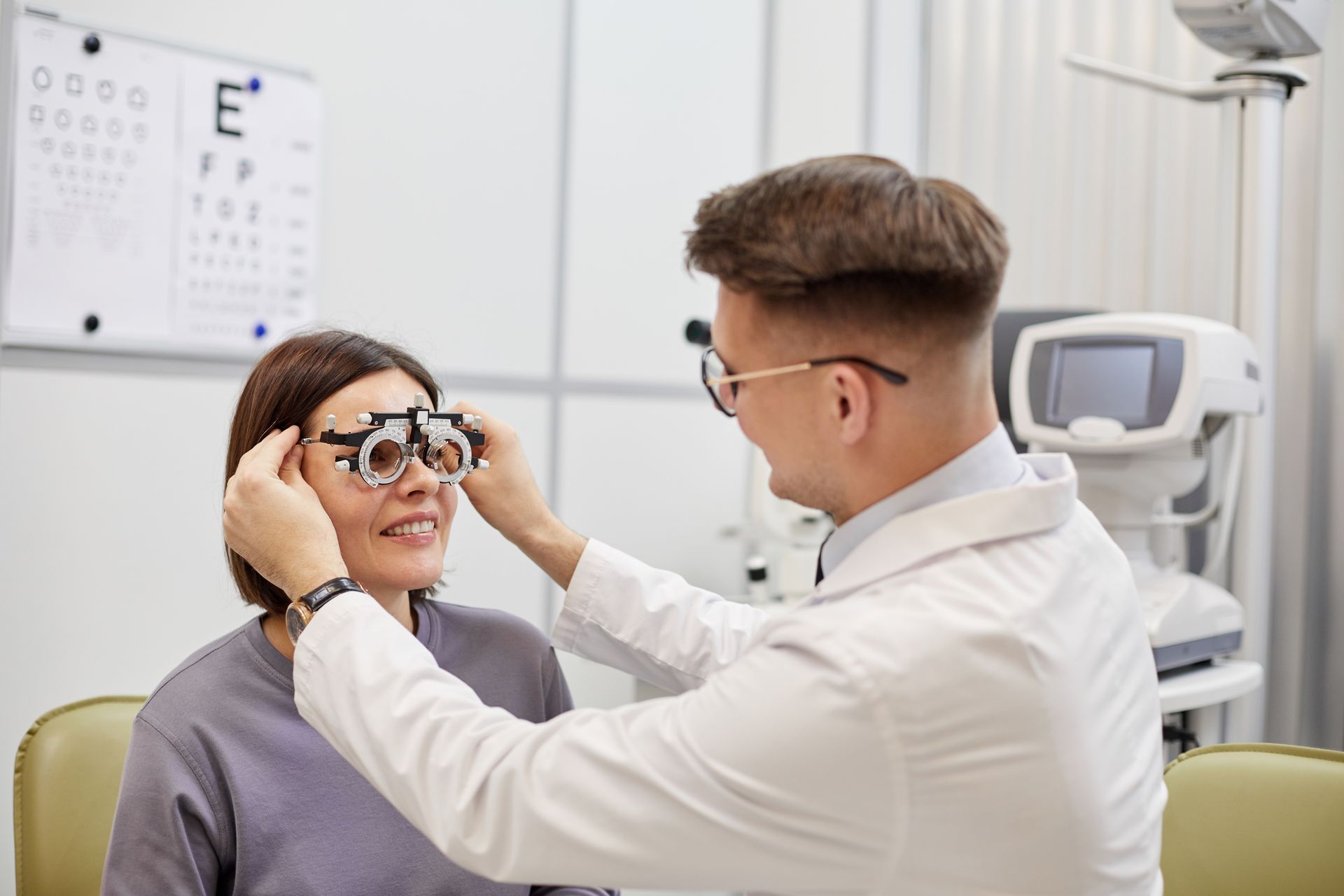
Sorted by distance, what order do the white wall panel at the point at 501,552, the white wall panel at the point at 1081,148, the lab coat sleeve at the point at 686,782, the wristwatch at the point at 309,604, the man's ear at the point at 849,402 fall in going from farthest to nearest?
the white wall panel at the point at 1081,148, the white wall panel at the point at 501,552, the wristwatch at the point at 309,604, the man's ear at the point at 849,402, the lab coat sleeve at the point at 686,782

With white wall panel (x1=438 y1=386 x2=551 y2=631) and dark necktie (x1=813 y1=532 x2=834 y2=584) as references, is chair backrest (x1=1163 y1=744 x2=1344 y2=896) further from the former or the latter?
white wall panel (x1=438 y1=386 x2=551 y2=631)

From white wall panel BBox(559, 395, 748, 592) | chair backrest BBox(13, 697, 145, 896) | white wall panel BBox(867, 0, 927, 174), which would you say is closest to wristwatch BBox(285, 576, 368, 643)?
chair backrest BBox(13, 697, 145, 896)

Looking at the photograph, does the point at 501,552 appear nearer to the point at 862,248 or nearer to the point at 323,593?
the point at 323,593

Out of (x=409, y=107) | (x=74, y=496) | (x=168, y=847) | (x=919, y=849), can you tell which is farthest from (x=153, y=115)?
(x=919, y=849)

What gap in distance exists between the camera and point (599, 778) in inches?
36.7

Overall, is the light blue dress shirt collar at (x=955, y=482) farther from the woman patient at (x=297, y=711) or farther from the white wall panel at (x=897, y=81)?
the white wall panel at (x=897, y=81)

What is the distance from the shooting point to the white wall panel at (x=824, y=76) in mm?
3121

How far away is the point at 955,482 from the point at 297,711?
0.76 meters

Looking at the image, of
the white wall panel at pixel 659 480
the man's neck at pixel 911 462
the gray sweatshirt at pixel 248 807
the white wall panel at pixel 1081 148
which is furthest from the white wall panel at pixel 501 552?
the man's neck at pixel 911 462

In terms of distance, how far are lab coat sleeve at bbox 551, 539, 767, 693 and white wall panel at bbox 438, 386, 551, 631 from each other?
1.06 metres

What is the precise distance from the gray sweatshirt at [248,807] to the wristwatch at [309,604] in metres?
0.21

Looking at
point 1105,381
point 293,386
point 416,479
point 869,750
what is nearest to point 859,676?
point 869,750

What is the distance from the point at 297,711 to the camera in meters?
1.30

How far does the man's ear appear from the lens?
1.00m
